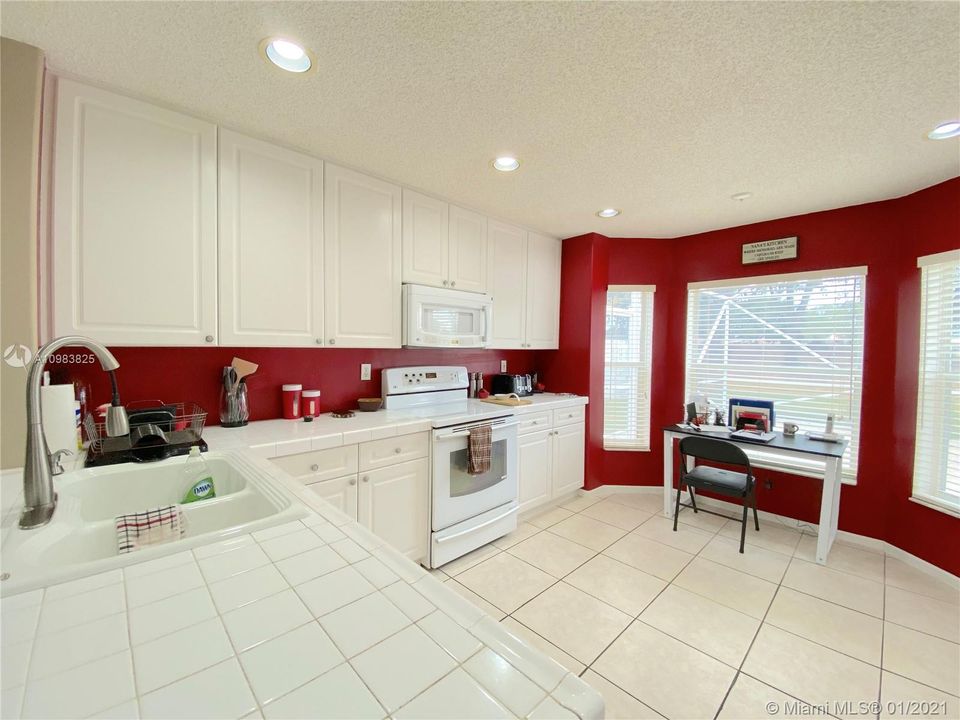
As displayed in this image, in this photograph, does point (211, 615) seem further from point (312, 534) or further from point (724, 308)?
point (724, 308)

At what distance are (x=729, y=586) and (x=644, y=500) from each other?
Result: 4.23 feet

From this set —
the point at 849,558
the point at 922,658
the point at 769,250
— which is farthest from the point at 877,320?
the point at 922,658

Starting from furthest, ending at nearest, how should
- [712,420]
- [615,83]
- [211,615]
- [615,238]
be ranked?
[615,238] → [712,420] → [615,83] → [211,615]

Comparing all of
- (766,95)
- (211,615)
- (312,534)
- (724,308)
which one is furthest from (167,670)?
(724,308)

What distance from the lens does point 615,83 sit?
152cm

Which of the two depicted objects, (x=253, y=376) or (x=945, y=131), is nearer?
(x=945, y=131)

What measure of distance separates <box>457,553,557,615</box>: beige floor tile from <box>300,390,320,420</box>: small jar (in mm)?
1305

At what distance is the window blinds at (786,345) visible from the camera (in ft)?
9.36

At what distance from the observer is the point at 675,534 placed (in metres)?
2.92

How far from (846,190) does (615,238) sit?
1.58 meters

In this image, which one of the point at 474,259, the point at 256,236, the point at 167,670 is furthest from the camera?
the point at 474,259

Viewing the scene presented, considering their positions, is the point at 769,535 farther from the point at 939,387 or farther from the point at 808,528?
the point at 939,387

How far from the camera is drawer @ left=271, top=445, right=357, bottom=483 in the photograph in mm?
1814

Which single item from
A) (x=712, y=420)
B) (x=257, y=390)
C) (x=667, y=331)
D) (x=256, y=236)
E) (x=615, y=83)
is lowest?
(x=712, y=420)
